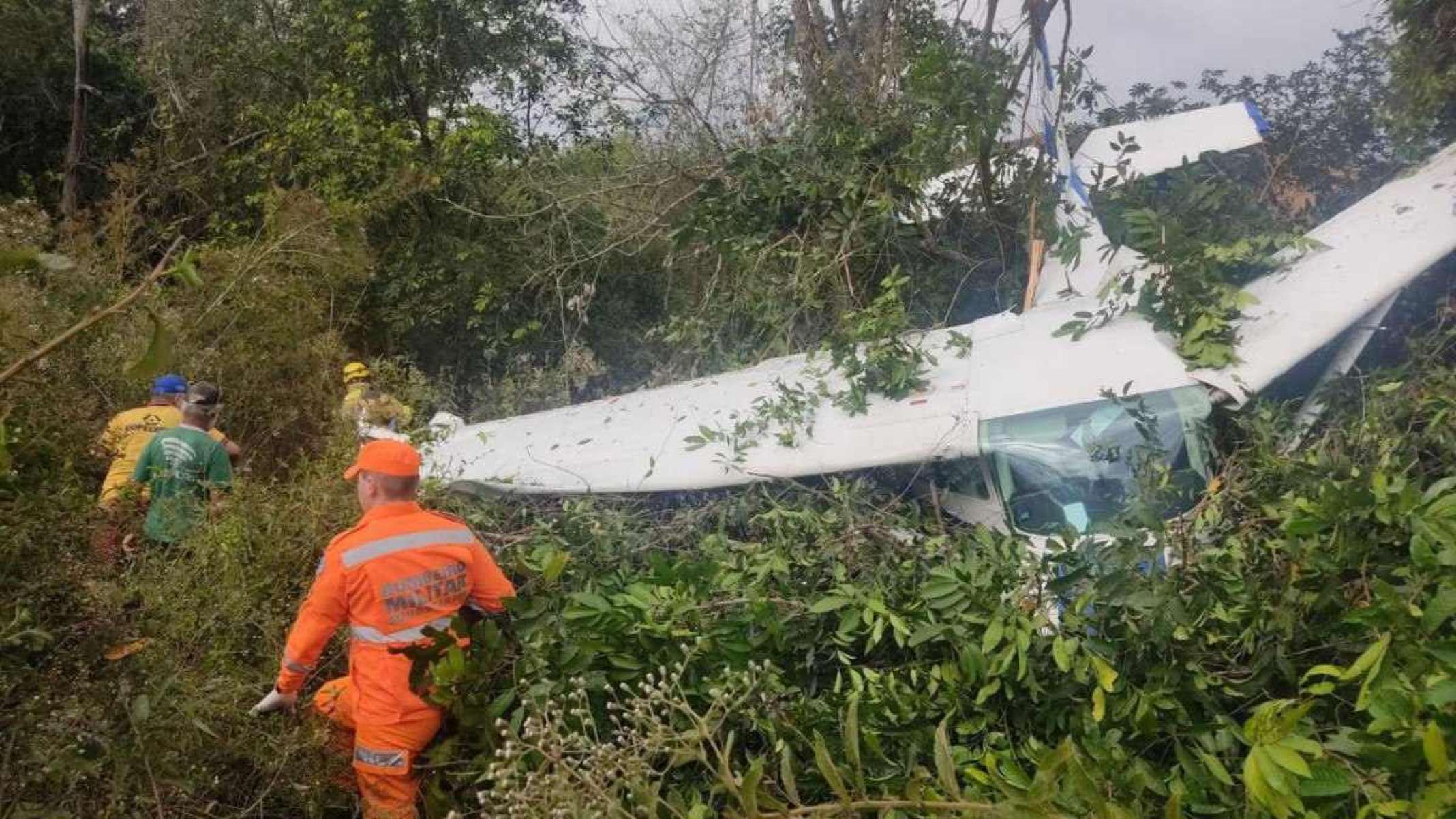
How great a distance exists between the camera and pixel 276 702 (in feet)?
9.99

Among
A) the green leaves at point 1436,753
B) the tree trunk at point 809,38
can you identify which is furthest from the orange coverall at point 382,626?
the tree trunk at point 809,38

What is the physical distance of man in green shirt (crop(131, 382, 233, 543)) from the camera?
404 cm

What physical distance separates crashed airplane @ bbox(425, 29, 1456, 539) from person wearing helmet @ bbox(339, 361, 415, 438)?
442mm

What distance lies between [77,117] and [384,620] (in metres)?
7.90

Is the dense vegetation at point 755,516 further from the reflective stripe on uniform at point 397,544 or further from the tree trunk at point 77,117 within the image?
the reflective stripe on uniform at point 397,544

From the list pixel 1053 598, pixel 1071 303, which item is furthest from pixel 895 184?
pixel 1053 598

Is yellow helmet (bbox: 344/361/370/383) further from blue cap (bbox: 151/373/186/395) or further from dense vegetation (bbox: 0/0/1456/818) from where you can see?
blue cap (bbox: 151/373/186/395)

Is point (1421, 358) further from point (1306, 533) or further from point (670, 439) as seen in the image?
point (670, 439)

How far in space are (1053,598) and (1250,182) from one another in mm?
3793

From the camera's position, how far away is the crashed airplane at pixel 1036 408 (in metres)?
3.81

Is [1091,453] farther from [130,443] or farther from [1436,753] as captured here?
[130,443]

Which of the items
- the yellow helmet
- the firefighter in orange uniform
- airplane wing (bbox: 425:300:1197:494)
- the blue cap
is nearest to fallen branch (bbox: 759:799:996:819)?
the firefighter in orange uniform

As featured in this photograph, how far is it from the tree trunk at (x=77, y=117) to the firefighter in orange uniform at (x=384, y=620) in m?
6.80

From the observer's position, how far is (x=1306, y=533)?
108 inches
